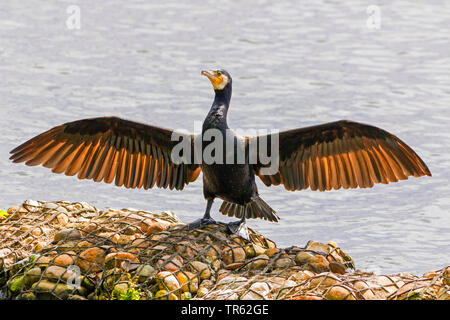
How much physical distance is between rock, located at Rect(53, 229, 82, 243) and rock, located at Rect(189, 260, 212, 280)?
1.11m

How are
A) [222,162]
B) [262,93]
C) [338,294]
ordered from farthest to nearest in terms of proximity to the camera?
[262,93] < [222,162] < [338,294]

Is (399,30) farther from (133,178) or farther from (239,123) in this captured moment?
(133,178)

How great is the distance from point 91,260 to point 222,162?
4.69 ft

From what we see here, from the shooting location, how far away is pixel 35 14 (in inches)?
636

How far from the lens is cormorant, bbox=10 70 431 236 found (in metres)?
7.31

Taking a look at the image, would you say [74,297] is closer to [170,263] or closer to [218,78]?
[170,263]

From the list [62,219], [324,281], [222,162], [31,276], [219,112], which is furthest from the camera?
[62,219]

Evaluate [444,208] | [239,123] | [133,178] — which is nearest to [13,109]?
[239,123]

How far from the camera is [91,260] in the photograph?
660cm

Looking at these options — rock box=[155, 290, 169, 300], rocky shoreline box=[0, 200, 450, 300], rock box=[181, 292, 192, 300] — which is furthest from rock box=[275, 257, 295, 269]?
rock box=[155, 290, 169, 300]

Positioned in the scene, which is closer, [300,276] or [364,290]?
[364,290]

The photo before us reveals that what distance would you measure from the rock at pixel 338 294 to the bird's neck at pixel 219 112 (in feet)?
6.82

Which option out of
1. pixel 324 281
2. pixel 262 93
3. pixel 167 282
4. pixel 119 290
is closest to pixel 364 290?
pixel 324 281

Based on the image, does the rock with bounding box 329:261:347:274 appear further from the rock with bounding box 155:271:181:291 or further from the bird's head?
the bird's head
